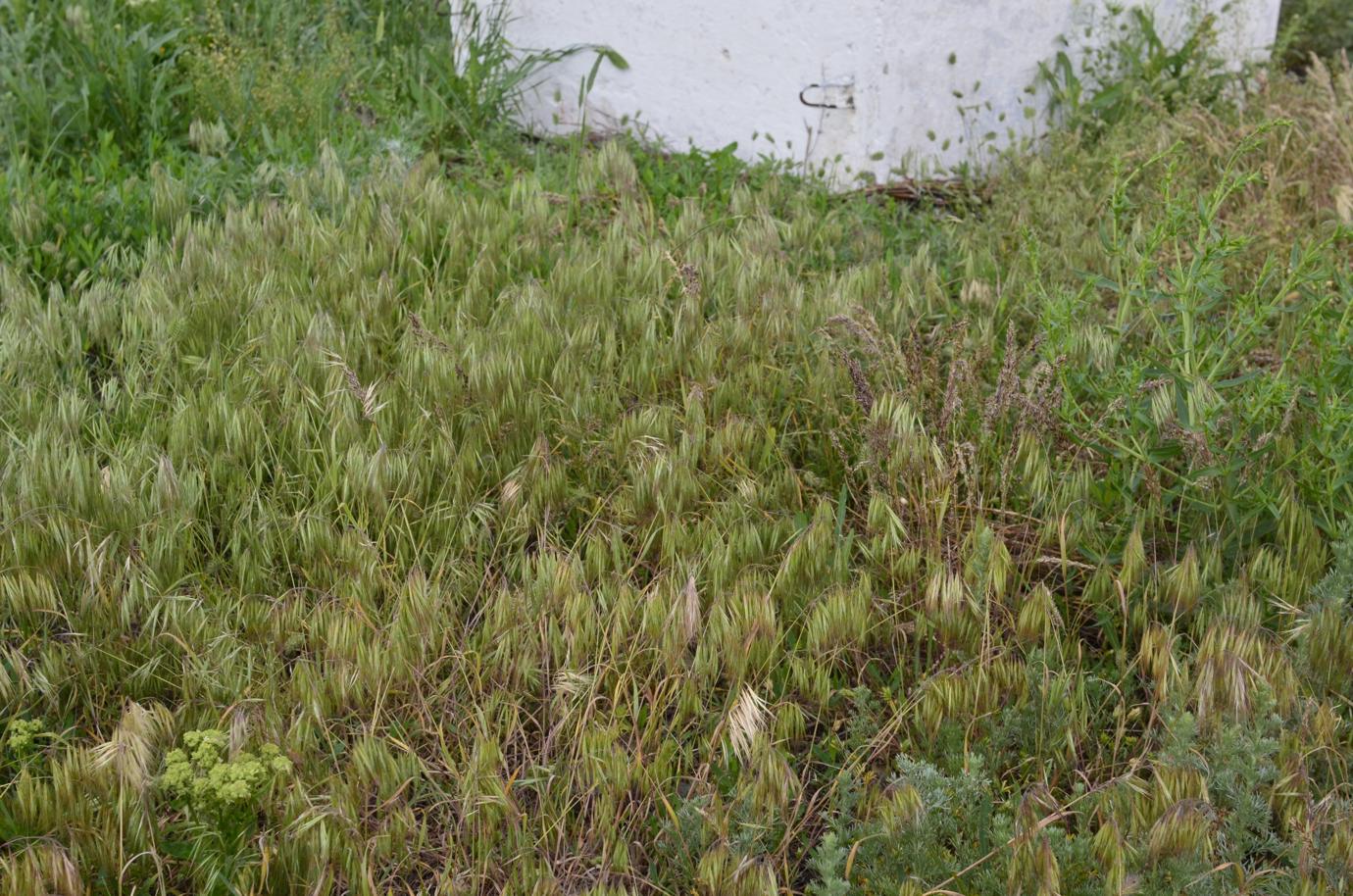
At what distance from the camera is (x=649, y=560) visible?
2.80 m

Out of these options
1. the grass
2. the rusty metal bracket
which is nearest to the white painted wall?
the rusty metal bracket

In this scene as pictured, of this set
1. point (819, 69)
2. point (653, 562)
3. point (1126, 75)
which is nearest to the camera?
point (653, 562)

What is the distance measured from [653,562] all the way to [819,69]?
114 inches

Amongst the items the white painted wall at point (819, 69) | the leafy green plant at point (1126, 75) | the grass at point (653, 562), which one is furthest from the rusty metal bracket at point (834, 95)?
the grass at point (653, 562)

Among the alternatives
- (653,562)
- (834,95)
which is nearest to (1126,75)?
(834,95)

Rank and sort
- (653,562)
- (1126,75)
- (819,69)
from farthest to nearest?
1. (1126,75)
2. (819,69)
3. (653,562)

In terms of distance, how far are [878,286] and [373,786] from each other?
2.25 meters

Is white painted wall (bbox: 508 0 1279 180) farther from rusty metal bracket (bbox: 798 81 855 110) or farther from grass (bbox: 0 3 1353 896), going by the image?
grass (bbox: 0 3 1353 896)

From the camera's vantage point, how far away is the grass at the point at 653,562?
6.62 feet

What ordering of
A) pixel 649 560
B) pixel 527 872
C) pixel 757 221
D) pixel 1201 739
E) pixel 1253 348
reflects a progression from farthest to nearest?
pixel 757 221, pixel 1253 348, pixel 649 560, pixel 1201 739, pixel 527 872

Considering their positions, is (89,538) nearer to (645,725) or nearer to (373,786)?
(373,786)

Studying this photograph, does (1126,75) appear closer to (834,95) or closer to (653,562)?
(834,95)

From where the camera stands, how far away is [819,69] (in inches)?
198

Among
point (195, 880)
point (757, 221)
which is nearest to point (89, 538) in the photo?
point (195, 880)
